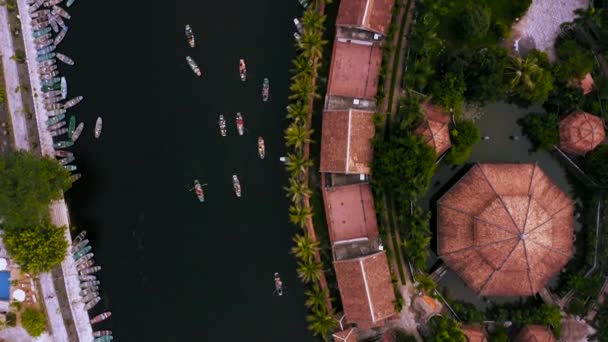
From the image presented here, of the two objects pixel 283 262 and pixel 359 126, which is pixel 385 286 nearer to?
pixel 283 262

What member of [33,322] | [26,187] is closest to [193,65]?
[26,187]

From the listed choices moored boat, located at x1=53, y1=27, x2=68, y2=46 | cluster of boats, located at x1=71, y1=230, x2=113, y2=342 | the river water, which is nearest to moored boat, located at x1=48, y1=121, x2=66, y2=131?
the river water

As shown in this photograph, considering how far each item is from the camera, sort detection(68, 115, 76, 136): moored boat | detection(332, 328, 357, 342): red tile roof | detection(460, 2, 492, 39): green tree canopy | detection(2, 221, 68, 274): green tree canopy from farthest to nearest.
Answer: detection(68, 115, 76, 136): moored boat, detection(332, 328, 357, 342): red tile roof, detection(460, 2, 492, 39): green tree canopy, detection(2, 221, 68, 274): green tree canopy

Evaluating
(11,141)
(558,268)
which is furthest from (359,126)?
(11,141)

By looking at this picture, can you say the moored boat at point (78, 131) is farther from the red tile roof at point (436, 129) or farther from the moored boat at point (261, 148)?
the red tile roof at point (436, 129)

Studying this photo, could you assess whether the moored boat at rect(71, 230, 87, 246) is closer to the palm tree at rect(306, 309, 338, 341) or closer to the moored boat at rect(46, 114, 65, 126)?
the moored boat at rect(46, 114, 65, 126)

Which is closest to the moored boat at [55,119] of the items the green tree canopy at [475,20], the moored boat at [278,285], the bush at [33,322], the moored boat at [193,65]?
the moored boat at [193,65]
